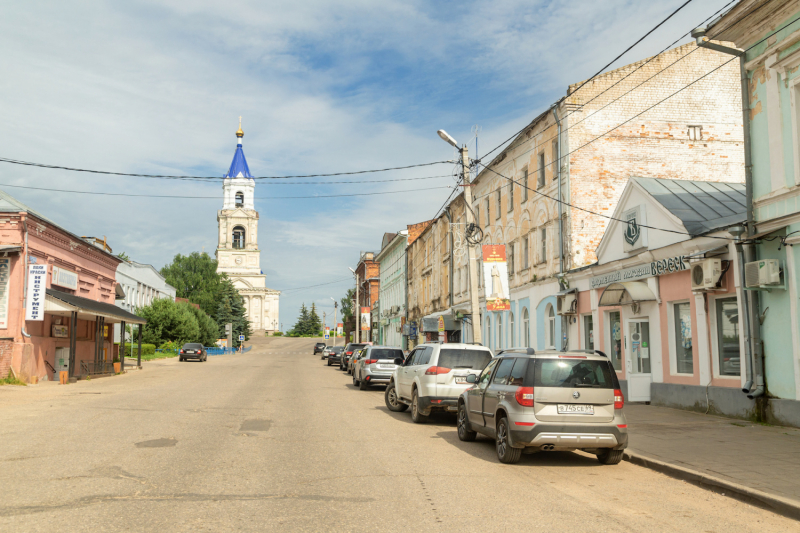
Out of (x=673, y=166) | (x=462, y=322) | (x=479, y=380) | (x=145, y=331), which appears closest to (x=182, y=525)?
(x=479, y=380)

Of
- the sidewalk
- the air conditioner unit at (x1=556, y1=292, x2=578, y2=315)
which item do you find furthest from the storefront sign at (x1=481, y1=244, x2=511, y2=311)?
the sidewalk

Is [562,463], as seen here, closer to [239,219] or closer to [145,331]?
[145,331]

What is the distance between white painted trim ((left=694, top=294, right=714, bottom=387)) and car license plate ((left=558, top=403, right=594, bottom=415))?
24.8 ft

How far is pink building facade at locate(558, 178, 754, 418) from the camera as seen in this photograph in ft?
48.2

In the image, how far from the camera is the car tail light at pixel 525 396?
9.19m

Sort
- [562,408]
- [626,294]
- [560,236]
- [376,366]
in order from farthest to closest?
[376,366] < [560,236] < [626,294] < [562,408]

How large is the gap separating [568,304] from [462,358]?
952cm

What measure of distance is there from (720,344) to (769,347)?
1.82m

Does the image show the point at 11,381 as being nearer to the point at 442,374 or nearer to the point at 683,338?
the point at 442,374

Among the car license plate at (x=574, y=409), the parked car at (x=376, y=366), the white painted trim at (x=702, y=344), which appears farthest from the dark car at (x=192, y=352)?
the car license plate at (x=574, y=409)

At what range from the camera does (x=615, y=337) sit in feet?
66.7

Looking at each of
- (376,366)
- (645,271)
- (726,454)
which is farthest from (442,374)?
(376,366)

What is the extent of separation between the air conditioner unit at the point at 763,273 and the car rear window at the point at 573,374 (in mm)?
5384

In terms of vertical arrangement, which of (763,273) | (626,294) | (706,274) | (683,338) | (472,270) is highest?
(472,270)
